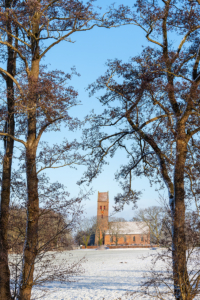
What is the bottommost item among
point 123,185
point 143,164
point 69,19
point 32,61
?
point 123,185

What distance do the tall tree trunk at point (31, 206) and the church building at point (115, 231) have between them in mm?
49786

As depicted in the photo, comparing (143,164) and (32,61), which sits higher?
(32,61)

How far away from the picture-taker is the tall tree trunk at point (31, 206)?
6.04m

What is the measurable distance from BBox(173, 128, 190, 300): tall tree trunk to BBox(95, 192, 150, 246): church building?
4863 cm

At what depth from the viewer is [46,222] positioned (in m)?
6.59

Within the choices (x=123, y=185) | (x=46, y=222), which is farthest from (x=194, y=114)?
(x=46, y=222)

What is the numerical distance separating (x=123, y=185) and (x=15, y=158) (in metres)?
4.28

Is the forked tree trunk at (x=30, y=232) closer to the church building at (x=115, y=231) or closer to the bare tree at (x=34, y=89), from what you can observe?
the bare tree at (x=34, y=89)

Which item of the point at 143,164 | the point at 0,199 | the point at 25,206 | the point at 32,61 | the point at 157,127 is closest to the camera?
the point at 25,206

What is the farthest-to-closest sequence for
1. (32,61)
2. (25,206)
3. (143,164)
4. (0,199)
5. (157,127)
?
(143,164)
(157,127)
(32,61)
(0,199)
(25,206)

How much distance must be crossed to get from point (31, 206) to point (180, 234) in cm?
349

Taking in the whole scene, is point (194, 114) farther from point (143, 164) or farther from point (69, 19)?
point (69, 19)

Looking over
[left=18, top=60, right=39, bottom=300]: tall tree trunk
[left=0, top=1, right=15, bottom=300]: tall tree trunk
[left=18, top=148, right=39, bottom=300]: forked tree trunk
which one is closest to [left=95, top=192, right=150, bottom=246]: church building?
[left=0, top=1, right=15, bottom=300]: tall tree trunk

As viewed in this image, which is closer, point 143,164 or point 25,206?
point 25,206
